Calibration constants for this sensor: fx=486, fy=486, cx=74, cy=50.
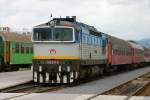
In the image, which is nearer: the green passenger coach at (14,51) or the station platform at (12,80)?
the station platform at (12,80)

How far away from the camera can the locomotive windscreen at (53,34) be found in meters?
24.1

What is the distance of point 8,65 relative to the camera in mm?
39406

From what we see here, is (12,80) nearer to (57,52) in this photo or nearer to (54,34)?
(57,52)

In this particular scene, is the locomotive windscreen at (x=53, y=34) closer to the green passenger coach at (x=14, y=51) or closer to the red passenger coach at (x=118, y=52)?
the red passenger coach at (x=118, y=52)

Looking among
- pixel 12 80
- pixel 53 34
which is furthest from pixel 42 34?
pixel 12 80

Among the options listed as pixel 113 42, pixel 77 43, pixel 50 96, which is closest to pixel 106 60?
pixel 113 42

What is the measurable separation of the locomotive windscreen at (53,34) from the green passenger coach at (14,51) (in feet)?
47.4

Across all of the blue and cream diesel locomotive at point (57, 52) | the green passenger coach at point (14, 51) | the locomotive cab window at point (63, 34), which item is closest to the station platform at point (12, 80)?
the blue and cream diesel locomotive at point (57, 52)

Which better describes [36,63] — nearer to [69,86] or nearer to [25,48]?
[69,86]

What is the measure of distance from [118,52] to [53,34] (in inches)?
697

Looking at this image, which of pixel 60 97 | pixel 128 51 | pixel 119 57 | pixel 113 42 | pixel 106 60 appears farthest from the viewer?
pixel 128 51

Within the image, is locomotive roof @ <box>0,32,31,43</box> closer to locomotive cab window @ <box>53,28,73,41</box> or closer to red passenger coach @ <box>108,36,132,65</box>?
red passenger coach @ <box>108,36,132,65</box>

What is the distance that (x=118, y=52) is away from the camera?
41.2m

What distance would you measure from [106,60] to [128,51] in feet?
52.2
